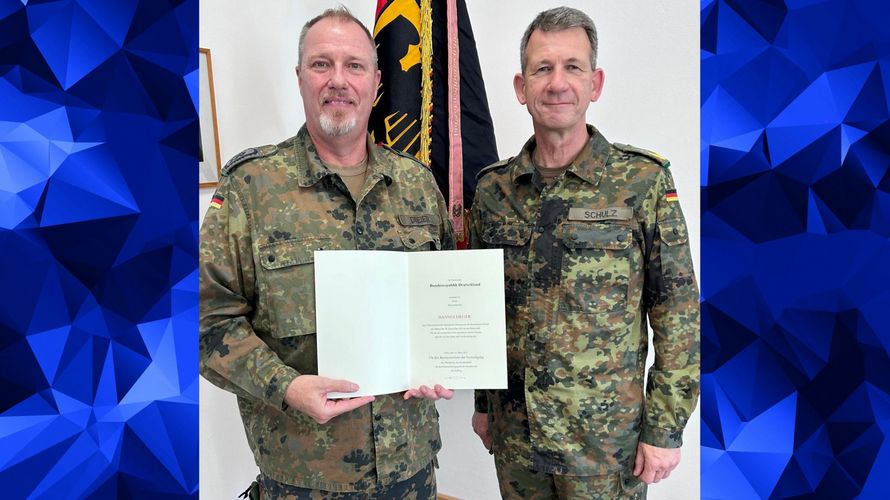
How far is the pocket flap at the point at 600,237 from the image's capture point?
1.29 metres

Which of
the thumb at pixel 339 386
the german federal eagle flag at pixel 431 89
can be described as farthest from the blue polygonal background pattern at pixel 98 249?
the german federal eagle flag at pixel 431 89

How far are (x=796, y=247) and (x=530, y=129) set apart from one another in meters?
2.03

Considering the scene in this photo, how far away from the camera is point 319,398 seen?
3.59 ft

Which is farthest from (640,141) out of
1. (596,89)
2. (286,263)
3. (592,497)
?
(286,263)

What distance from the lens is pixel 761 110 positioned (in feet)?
1.29

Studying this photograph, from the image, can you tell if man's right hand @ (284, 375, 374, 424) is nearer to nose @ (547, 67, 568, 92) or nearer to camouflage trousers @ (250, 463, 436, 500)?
camouflage trousers @ (250, 463, 436, 500)

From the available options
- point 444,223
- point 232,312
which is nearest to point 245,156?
point 232,312

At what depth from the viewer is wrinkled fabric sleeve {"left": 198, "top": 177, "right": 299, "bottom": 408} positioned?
3.75ft

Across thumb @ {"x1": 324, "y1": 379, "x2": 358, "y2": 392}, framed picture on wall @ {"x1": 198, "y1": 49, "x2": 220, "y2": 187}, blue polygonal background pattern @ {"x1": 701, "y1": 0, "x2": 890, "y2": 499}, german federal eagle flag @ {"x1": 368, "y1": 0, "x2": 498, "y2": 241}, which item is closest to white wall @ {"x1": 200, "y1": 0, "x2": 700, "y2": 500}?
framed picture on wall @ {"x1": 198, "y1": 49, "x2": 220, "y2": 187}

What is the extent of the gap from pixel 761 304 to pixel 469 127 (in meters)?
1.62

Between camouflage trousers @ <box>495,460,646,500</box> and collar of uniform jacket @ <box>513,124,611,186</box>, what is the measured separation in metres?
0.65

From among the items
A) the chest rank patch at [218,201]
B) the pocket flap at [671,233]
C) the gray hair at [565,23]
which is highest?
→ the gray hair at [565,23]

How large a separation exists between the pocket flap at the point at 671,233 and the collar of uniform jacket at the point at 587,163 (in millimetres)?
171

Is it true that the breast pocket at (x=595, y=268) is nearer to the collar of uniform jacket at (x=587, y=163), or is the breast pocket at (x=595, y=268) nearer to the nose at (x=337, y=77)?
the collar of uniform jacket at (x=587, y=163)
